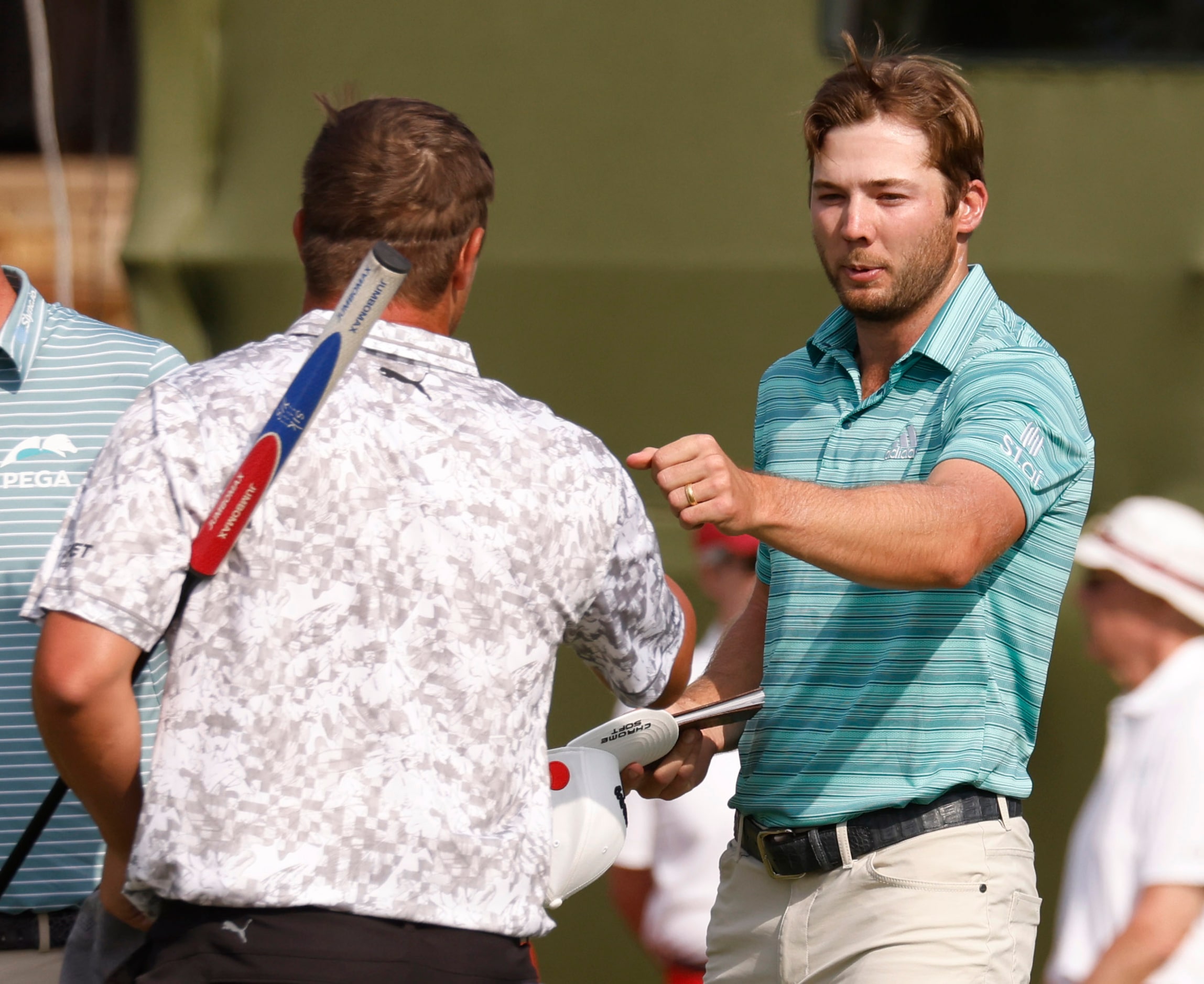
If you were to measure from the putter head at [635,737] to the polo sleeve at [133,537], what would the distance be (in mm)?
777

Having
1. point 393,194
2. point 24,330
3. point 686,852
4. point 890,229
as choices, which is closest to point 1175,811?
point 890,229

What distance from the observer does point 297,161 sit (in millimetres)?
4660

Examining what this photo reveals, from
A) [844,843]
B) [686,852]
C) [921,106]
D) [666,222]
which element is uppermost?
[921,106]

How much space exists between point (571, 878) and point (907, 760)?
57 centimetres

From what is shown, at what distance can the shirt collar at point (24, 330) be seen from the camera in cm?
233

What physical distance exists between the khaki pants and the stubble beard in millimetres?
827

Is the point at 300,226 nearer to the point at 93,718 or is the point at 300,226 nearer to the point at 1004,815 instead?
the point at 93,718

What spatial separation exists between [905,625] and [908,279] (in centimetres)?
57

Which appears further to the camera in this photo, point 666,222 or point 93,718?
point 666,222

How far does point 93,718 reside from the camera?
1.64m

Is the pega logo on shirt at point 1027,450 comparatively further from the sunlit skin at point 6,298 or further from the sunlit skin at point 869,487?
the sunlit skin at point 6,298

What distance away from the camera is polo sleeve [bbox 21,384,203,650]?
5.23 feet

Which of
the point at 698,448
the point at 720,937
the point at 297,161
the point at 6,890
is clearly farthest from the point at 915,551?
the point at 297,161

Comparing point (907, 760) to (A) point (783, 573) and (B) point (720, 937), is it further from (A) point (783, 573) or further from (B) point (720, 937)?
(B) point (720, 937)
